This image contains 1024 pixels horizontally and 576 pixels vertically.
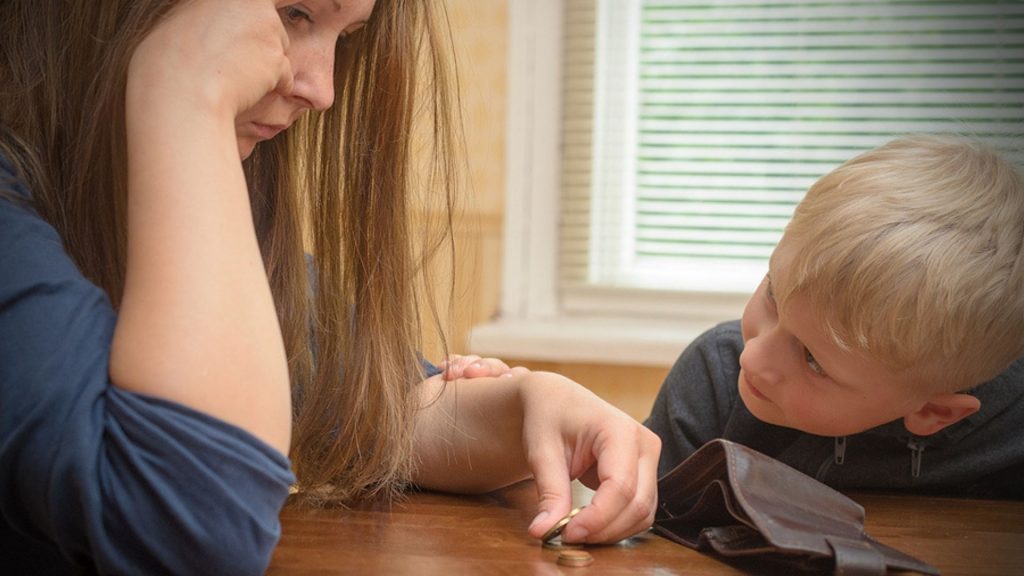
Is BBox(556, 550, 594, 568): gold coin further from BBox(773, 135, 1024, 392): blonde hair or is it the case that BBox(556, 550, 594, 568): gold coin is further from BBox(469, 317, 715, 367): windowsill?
BBox(469, 317, 715, 367): windowsill

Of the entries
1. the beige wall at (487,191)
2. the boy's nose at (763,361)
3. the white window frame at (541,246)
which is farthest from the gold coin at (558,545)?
the white window frame at (541,246)

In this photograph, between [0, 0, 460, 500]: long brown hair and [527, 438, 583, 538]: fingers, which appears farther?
[0, 0, 460, 500]: long brown hair

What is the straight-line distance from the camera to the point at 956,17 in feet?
8.46

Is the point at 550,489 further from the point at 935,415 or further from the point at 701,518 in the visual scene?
the point at 935,415

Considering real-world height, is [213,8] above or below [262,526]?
above

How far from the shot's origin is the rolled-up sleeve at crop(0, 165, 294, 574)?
635 millimetres

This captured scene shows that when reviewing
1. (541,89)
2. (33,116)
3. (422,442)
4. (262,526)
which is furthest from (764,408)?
(541,89)

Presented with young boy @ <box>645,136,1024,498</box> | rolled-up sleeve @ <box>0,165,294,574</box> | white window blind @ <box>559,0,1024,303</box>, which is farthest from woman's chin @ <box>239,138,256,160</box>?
white window blind @ <box>559,0,1024,303</box>

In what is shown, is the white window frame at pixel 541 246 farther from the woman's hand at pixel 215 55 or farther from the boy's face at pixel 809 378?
the woman's hand at pixel 215 55

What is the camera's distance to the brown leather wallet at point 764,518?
2.40 ft

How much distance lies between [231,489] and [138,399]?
0.08 metres

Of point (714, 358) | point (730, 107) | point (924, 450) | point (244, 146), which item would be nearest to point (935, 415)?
point (924, 450)

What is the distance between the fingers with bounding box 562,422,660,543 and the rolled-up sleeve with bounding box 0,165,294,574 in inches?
9.4

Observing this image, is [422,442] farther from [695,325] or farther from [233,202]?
[695,325]
